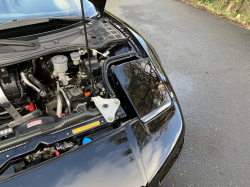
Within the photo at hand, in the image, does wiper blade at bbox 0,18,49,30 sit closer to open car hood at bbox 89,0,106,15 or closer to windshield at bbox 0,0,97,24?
windshield at bbox 0,0,97,24

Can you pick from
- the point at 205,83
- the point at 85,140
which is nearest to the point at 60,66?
the point at 85,140

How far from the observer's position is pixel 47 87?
1.69 meters

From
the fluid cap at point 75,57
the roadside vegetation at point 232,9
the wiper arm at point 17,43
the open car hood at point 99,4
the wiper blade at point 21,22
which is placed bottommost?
the fluid cap at point 75,57

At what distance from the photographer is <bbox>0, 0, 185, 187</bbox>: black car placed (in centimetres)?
104

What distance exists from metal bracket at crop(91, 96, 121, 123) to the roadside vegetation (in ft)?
17.8

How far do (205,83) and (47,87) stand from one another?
101 inches

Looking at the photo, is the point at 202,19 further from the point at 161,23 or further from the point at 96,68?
the point at 96,68

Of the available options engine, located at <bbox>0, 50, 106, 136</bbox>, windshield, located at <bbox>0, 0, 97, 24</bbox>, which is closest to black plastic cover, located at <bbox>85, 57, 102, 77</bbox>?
engine, located at <bbox>0, 50, 106, 136</bbox>

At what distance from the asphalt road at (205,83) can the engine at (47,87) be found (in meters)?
1.26

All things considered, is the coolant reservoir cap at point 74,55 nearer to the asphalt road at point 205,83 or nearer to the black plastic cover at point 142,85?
the black plastic cover at point 142,85

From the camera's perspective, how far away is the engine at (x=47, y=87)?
142 centimetres

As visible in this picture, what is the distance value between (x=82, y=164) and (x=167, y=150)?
2.03ft

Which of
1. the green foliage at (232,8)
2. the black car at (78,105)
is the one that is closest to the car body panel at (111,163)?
the black car at (78,105)

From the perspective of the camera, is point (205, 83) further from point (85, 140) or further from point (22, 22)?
point (22, 22)
